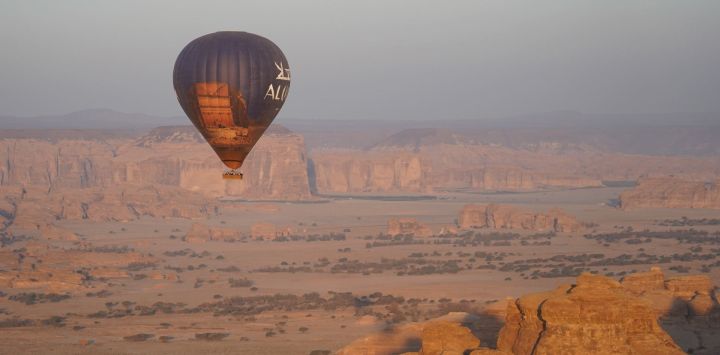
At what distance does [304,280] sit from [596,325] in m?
41.5

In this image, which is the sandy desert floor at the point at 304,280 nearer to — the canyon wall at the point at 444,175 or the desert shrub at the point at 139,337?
the desert shrub at the point at 139,337

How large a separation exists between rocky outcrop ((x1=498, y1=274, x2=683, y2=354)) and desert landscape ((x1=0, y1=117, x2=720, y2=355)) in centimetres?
3

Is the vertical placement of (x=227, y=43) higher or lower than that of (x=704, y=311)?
higher

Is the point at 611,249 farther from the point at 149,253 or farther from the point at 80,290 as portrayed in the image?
the point at 80,290

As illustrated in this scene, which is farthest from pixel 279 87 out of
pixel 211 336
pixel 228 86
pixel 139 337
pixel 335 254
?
pixel 335 254

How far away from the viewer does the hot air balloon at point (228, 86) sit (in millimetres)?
30688

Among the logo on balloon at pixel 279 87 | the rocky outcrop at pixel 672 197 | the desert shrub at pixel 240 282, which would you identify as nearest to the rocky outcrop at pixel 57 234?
the desert shrub at pixel 240 282

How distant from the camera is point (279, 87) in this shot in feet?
105

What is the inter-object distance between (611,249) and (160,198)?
4874cm

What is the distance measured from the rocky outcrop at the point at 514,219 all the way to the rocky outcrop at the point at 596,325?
7205 centimetres

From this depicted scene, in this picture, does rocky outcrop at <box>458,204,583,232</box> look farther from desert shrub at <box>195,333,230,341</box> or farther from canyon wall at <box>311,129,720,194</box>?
desert shrub at <box>195,333,230,341</box>

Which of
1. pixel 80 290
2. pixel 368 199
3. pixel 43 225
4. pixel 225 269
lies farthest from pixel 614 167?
pixel 80 290

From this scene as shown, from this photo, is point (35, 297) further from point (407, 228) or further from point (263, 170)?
point (263, 170)

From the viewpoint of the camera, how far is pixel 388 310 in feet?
158
